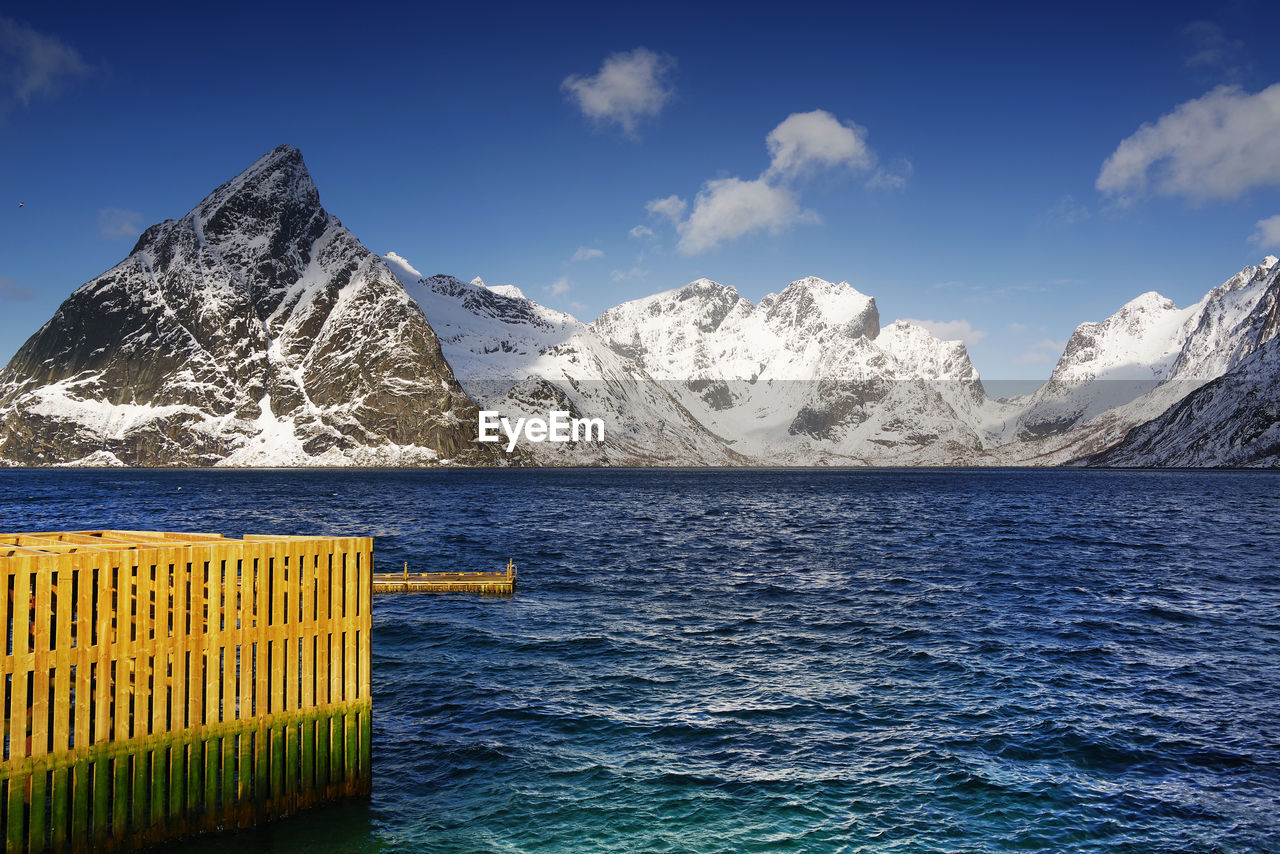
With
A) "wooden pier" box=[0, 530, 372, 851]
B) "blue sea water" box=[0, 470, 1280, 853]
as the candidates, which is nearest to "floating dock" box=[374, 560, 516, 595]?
"blue sea water" box=[0, 470, 1280, 853]

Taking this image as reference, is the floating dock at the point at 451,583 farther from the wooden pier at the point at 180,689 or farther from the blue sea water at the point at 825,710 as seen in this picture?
the wooden pier at the point at 180,689

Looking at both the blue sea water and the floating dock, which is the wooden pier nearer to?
→ the blue sea water

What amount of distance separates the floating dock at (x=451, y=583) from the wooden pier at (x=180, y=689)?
29.5 m

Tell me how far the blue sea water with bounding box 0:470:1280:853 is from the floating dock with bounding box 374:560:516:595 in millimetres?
1198

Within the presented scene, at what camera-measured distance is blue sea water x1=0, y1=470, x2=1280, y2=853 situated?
56.6ft

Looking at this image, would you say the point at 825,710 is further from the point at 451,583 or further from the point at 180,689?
the point at 451,583

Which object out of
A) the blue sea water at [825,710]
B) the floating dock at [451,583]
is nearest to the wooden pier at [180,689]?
the blue sea water at [825,710]

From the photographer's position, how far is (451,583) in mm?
46875

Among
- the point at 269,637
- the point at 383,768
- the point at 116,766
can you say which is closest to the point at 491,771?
the point at 383,768

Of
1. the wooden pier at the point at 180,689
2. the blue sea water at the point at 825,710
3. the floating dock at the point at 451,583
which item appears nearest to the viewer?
the wooden pier at the point at 180,689

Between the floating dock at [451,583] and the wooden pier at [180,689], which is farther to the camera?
the floating dock at [451,583]

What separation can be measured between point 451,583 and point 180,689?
3308 cm

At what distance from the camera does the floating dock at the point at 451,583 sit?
46438 mm

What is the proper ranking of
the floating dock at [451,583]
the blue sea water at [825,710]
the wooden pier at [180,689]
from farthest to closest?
1. the floating dock at [451,583]
2. the blue sea water at [825,710]
3. the wooden pier at [180,689]
